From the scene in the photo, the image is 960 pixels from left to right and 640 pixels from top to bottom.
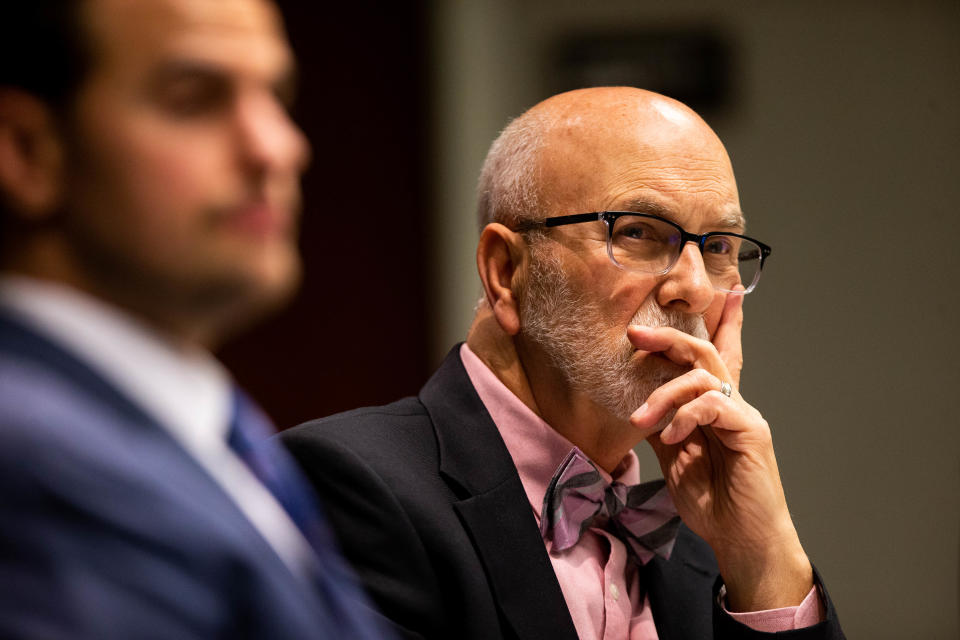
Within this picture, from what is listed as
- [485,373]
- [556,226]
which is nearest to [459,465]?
[485,373]

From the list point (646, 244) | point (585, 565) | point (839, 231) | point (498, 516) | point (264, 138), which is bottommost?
point (839, 231)

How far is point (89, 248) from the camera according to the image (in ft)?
2.22

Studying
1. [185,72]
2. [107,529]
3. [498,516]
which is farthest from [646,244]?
[107,529]

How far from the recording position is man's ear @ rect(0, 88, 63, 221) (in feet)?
2.20

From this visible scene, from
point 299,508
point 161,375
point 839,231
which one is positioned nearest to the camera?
point 161,375

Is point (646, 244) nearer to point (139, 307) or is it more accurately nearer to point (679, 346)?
point (679, 346)

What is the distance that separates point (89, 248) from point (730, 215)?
1240mm

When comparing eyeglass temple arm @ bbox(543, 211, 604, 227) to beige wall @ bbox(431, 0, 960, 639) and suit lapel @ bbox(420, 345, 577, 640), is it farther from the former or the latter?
beige wall @ bbox(431, 0, 960, 639)

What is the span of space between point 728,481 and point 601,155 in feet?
1.81

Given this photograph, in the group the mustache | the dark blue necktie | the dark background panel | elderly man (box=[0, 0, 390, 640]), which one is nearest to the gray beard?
the mustache

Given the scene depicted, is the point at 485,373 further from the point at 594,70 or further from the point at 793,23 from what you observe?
the point at 793,23

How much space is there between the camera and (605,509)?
1.64 m

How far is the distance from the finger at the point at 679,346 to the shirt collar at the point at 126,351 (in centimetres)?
97

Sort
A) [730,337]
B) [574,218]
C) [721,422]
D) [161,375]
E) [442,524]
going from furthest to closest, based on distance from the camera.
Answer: [730,337], [574,218], [721,422], [442,524], [161,375]
